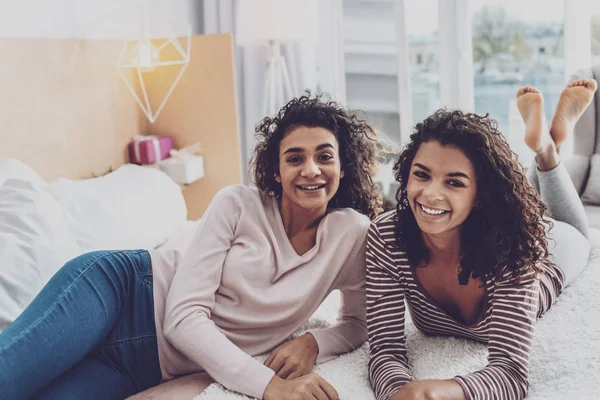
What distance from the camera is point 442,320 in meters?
1.35

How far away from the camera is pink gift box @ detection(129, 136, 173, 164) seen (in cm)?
268

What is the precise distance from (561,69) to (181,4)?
185cm

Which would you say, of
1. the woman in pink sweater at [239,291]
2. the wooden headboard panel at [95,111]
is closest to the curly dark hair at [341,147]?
the woman in pink sweater at [239,291]

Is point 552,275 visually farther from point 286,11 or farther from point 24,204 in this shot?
point 286,11

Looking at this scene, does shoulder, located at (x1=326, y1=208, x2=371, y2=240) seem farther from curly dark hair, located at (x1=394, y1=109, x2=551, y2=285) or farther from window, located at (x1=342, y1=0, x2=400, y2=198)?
window, located at (x1=342, y1=0, x2=400, y2=198)

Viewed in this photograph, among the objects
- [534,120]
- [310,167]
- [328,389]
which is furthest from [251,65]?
Answer: [328,389]

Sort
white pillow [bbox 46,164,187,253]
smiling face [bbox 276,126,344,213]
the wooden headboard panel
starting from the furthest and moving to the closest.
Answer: the wooden headboard panel, white pillow [bbox 46,164,187,253], smiling face [bbox 276,126,344,213]

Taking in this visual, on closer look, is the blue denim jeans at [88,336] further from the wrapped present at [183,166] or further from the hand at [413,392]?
the wrapped present at [183,166]

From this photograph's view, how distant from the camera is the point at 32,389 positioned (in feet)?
3.83

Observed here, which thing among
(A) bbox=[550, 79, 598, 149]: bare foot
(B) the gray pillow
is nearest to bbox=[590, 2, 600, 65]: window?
(B) the gray pillow

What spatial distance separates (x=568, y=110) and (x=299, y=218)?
0.98 meters

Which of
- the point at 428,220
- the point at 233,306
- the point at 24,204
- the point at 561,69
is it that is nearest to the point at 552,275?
the point at 428,220

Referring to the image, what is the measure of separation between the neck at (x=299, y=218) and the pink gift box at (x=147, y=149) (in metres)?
1.35

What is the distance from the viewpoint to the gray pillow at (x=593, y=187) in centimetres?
243
